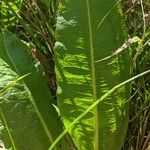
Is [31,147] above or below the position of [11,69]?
below

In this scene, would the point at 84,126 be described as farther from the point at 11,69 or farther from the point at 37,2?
the point at 37,2

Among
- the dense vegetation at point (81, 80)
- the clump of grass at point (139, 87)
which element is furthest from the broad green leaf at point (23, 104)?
the clump of grass at point (139, 87)

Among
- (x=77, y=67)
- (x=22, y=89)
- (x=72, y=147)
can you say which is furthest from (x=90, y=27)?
(x=72, y=147)

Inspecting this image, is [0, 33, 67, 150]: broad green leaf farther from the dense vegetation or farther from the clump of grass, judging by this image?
the clump of grass

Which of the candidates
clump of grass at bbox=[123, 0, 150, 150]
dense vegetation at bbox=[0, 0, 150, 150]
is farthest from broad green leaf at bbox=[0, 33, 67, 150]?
clump of grass at bbox=[123, 0, 150, 150]

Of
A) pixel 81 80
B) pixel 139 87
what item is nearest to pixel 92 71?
pixel 81 80

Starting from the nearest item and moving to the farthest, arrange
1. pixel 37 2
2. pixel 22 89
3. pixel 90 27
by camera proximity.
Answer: pixel 90 27, pixel 22 89, pixel 37 2

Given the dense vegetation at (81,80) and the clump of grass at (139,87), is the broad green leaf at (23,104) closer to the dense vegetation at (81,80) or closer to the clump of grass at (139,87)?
the dense vegetation at (81,80)
